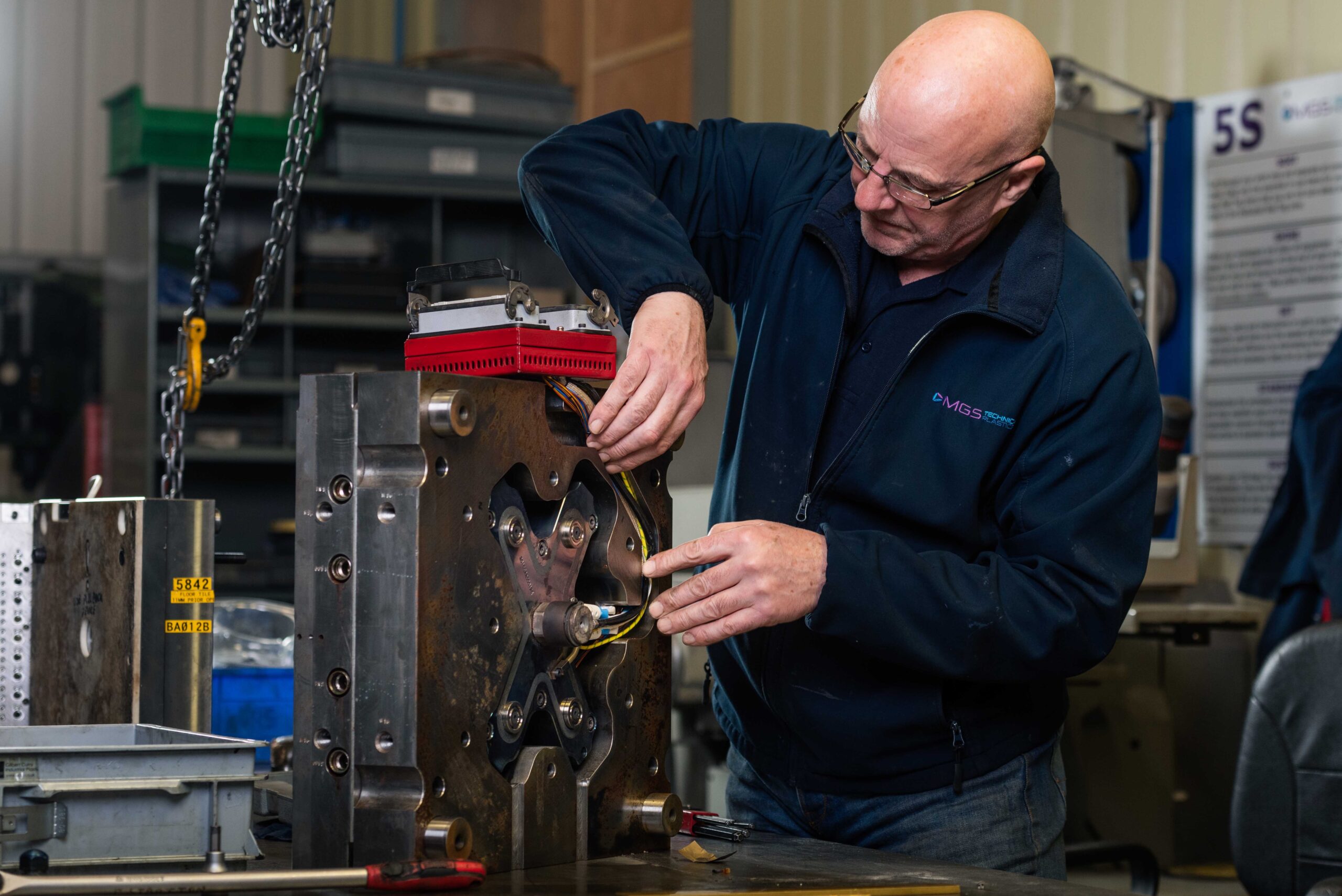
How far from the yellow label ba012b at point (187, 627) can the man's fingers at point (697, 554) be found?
44 cm

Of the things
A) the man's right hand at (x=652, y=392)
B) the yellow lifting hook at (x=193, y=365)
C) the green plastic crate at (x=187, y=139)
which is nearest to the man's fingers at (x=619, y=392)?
the man's right hand at (x=652, y=392)

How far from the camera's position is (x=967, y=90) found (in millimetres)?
1218

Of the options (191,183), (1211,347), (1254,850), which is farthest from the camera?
(191,183)

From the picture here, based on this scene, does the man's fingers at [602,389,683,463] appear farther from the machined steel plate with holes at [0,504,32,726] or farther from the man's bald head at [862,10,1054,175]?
the machined steel plate with holes at [0,504,32,726]

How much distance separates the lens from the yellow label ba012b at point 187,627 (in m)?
1.23

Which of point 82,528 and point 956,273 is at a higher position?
point 956,273

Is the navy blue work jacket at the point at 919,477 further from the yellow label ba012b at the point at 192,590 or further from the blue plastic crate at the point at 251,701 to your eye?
the blue plastic crate at the point at 251,701

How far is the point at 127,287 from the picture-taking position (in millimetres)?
4219

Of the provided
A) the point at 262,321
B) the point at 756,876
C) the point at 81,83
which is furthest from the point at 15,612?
the point at 81,83

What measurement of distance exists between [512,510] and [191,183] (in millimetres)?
3391

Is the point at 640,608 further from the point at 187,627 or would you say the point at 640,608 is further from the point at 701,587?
the point at 187,627

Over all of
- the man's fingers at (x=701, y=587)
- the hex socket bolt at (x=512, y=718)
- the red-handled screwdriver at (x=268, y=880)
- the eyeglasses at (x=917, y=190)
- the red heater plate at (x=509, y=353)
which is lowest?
the red-handled screwdriver at (x=268, y=880)

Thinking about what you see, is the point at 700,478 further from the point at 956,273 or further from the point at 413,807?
the point at 413,807

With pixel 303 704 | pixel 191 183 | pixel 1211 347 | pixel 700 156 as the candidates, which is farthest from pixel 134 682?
pixel 191 183
